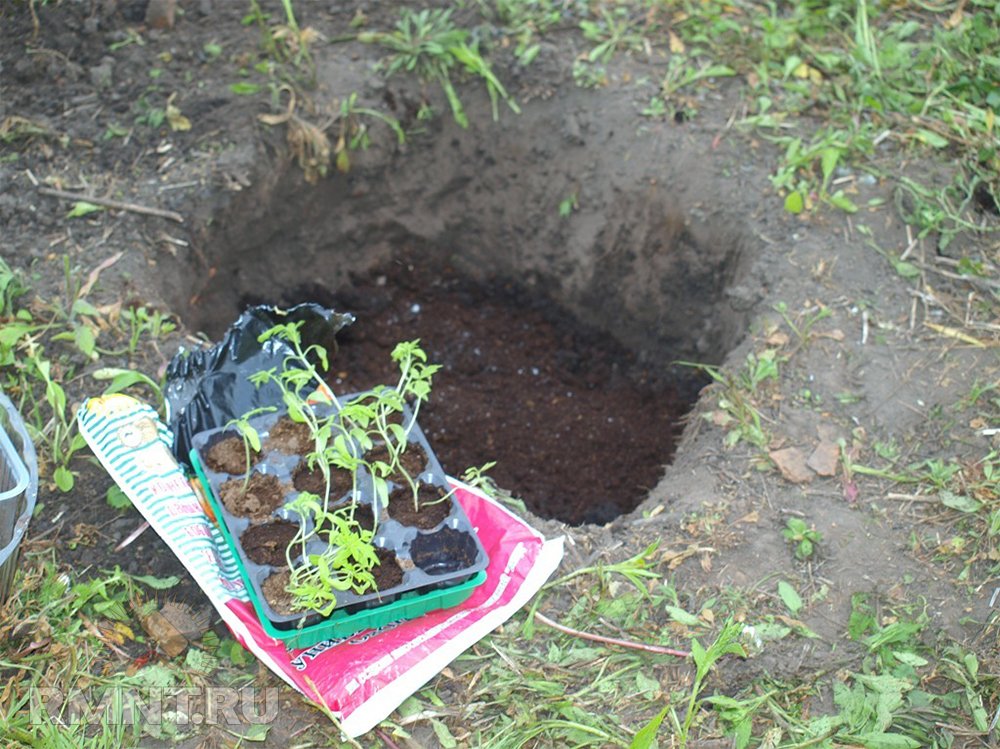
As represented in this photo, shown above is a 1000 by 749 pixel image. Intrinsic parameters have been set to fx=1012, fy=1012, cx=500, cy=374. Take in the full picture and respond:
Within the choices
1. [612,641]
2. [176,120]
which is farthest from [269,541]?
[176,120]

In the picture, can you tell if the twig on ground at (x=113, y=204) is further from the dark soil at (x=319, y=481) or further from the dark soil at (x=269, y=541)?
the dark soil at (x=269, y=541)

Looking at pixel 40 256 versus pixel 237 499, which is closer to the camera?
pixel 237 499

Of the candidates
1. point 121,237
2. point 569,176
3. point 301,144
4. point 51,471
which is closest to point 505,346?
point 569,176

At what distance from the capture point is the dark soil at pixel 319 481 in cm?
255

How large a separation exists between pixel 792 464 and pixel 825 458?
96mm

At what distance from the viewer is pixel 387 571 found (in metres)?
2.39

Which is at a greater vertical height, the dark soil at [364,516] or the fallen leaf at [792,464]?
the dark soil at [364,516]

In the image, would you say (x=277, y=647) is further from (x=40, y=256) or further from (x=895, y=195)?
(x=895, y=195)

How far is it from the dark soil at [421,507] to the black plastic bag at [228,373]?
48 cm

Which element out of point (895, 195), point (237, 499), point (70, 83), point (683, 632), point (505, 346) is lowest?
point (505, 346)

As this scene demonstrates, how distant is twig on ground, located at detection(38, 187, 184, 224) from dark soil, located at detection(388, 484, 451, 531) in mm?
1295

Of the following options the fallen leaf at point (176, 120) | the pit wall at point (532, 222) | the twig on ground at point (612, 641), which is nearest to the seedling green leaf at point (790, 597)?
the twig on ground at point (612, 641)

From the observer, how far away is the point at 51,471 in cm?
264

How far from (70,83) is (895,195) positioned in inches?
109
